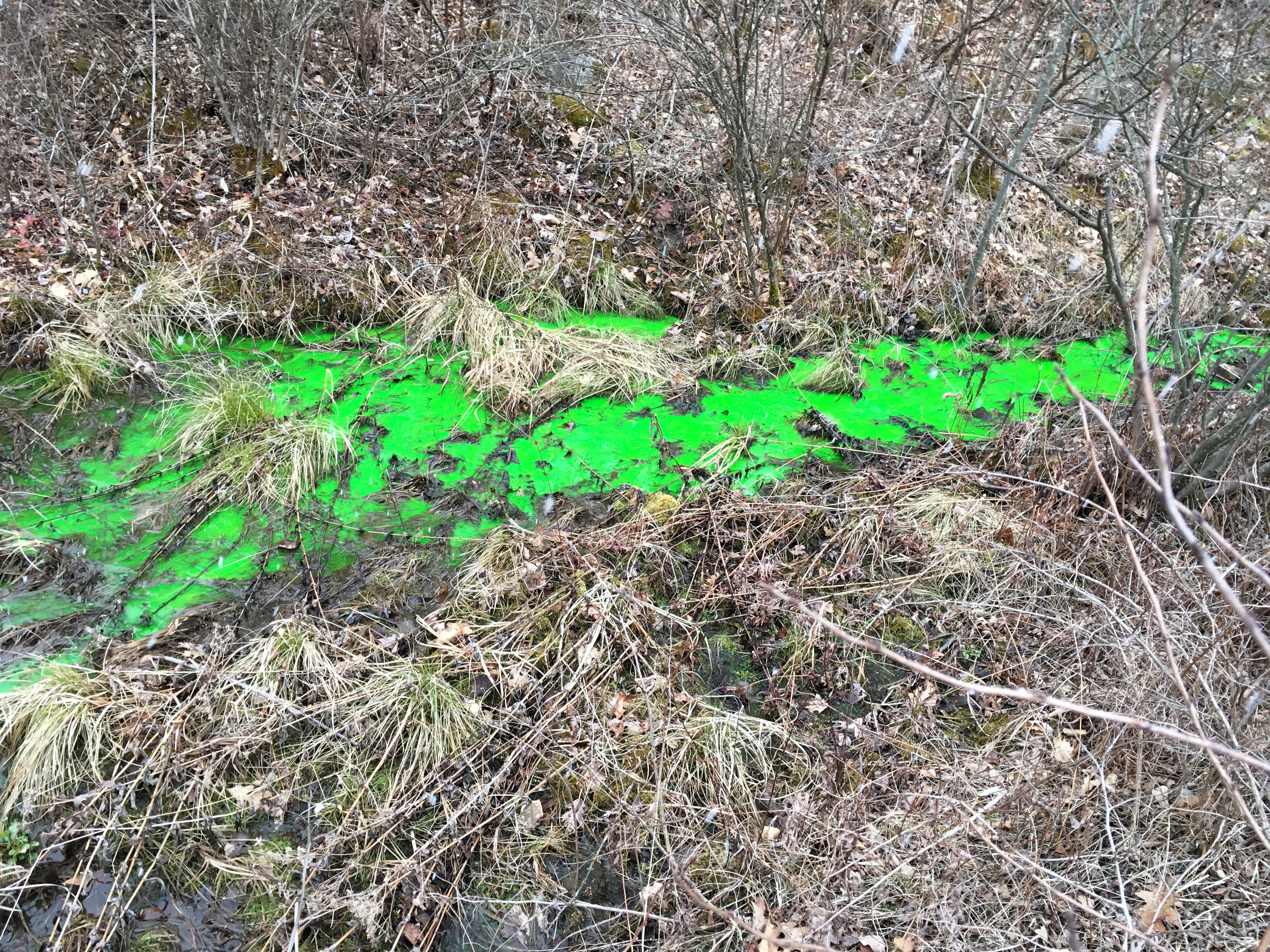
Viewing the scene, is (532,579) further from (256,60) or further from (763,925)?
(256,60)

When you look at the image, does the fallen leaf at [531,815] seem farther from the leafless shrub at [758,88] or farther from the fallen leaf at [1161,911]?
the leafless shrub at [758,88]

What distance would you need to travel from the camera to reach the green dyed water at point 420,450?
3.63m

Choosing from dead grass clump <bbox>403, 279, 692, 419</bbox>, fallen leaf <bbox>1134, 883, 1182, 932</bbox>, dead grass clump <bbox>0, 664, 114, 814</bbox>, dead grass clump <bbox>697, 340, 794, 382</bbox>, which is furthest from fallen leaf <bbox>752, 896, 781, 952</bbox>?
dead grass clump <bbox>697, 340, 794, 382</bbox>

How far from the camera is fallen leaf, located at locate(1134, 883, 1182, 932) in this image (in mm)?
2250

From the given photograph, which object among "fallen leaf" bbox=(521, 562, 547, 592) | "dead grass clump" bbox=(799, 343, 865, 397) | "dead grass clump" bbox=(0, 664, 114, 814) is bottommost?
"dead grass clump" bbox=(0, 664, 114, 814)

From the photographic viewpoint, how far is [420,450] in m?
4.31

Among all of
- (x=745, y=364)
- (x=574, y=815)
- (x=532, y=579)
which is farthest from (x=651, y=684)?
(x=745, y=364)

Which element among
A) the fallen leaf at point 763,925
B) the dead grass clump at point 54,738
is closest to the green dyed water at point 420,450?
the dead grass clump at point 54,738

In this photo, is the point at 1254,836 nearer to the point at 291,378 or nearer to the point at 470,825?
the point at 470,825

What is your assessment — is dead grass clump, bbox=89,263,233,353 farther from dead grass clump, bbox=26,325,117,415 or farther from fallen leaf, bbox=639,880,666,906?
fallen leaf, bbox=639,880,666,906

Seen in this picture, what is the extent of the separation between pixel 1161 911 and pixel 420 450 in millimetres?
3509

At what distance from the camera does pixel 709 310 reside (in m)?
5.43

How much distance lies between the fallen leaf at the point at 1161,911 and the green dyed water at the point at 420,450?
2271mm

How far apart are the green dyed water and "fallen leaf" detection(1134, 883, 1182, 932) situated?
7.45 ft
